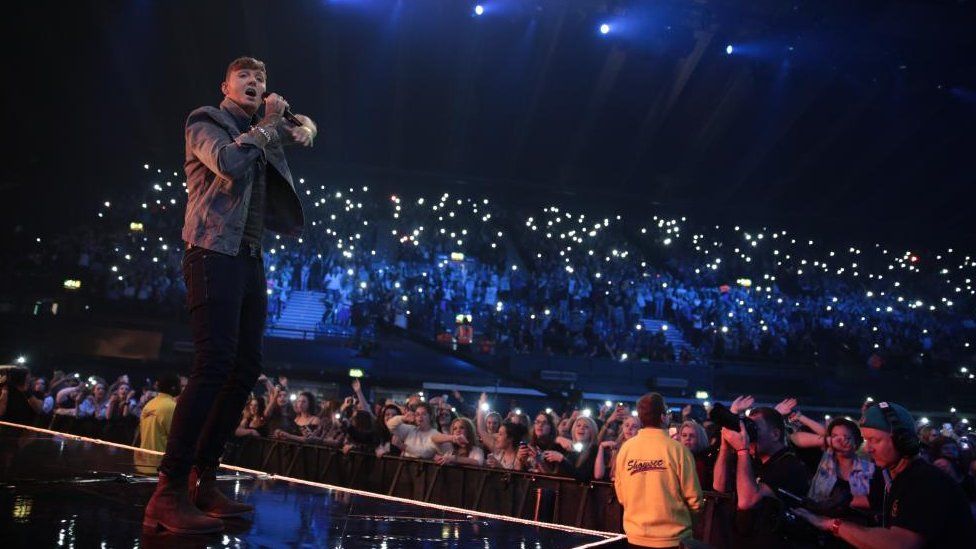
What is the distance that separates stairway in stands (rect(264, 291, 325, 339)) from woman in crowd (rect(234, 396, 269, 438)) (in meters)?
7.01

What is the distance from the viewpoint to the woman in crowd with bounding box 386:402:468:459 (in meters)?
6.80

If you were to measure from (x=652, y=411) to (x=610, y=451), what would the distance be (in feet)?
9.30

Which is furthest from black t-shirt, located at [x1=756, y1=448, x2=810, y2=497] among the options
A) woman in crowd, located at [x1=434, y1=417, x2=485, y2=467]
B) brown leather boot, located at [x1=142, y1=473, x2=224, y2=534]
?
brown leather boot, located at [x1=142, y1=473, x2=224, y2=534]

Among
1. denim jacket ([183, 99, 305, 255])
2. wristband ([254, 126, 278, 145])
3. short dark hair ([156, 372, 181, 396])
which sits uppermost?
wristband ([254, 126, 278, 145])

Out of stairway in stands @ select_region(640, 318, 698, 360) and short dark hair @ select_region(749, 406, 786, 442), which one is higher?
stairway in stands @ select_region(640, 318, 698, 360)

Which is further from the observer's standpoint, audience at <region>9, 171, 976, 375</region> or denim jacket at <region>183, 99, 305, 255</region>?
audience at <region>9, 171, 976, 375</region>

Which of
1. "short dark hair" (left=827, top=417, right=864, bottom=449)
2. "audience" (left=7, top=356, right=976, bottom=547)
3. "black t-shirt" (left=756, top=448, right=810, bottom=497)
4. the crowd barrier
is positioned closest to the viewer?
"audience" (left=7, top=356, right=976, bottom=547)

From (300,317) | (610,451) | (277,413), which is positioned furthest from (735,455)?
(300,317)

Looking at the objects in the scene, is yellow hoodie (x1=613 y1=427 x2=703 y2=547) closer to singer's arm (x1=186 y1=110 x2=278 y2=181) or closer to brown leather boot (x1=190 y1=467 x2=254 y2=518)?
brown leather boot (x1=190 y1=467 x2=254 y2=518)

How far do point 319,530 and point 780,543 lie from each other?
122 inches

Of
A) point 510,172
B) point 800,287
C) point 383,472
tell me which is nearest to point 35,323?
point 383,472

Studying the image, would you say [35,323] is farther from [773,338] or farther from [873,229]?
[873,229]

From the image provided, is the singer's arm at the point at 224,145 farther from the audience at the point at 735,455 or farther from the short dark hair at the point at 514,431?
the short dark hair at the point at 514,431

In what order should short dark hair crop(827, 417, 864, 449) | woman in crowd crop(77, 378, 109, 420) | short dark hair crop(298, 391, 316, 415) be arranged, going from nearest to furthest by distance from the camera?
1. short dark hair crop(827, 417, 864, 449)
2. short dark hair crop(298, 391, 316, 415)
3. woman in crowd crop(77, 378, 109, 420)
